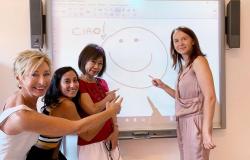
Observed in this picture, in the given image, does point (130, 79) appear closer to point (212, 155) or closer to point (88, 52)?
point (88, 52)

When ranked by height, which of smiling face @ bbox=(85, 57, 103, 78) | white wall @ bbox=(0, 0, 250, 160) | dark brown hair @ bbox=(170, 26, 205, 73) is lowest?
white wall @ bbox=(0, 0, 250, 160)

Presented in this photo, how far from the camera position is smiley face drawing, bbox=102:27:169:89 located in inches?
87.7

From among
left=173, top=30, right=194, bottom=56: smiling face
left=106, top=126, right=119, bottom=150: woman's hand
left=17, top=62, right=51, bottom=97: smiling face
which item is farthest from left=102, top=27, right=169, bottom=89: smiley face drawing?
left=17, top=62, right=51, bottom=97: smiling face

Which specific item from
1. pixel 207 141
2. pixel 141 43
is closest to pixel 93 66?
pixel 141 43

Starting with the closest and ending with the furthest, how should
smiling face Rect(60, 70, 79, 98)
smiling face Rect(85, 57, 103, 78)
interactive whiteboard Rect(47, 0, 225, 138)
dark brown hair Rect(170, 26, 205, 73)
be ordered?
1. smiling face Rect(60, 70, 79, 98)
2. smiling face Rect(85, 57, 103, 78)
3. dark brown hair Rect(170, 26, 205, 73)
4. interactive whiteboard Rect(47, 0, 225, 138)

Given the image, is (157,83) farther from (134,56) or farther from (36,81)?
(36,81)

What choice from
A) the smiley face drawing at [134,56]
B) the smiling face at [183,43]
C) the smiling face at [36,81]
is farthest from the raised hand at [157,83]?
the smiling face at [36,81]

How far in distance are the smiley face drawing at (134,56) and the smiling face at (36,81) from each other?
820 mm

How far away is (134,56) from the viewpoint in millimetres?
2248

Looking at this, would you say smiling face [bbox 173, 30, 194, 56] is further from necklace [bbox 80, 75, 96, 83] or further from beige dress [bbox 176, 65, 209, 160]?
necklace [bbox 80, 75, 96, 83]

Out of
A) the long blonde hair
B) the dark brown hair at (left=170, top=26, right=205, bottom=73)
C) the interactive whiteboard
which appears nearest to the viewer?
the long blonde hair

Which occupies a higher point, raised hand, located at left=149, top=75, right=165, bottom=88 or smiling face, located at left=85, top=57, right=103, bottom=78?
smiling face, located at left=85, top=57, right=103, bottom=78

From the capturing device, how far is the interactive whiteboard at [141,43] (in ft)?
7.13

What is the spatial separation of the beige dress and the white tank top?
947 mm
